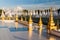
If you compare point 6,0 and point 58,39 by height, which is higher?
point 6,0

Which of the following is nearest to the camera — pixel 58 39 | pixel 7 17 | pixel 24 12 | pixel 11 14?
pixel 58 39

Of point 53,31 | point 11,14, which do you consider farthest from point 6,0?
point 53,31

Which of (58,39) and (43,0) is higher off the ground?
(43,0)

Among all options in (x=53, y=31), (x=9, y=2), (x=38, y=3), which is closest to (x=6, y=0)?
(x=9, y=2)

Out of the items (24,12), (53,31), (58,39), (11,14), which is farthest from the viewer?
(24,12)

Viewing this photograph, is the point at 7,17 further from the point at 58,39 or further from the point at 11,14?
the point at 58,39

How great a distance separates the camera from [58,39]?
4.23 metres

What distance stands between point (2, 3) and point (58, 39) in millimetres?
14482

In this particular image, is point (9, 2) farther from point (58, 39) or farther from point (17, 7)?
point (58, 39)

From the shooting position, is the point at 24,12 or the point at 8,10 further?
the point at 24,12

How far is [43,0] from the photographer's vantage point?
16.6 meters

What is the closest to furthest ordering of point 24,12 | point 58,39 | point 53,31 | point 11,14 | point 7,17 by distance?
point 58,39 → point 53,31 → point 7,17 → point 11,14 → point 24,12

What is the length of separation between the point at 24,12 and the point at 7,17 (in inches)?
168

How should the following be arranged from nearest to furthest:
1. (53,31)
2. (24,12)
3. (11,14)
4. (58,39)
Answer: (58,39) → (53,31) → (11,14) → (24,12)
